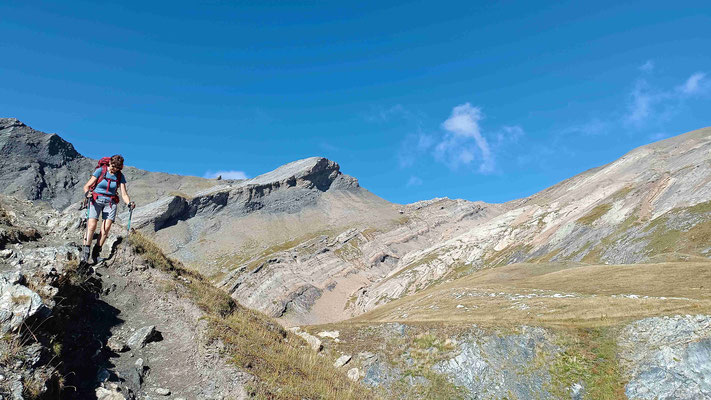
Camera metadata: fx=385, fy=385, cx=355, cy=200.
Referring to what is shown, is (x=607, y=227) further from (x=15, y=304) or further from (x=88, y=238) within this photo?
(x=15, y=304)

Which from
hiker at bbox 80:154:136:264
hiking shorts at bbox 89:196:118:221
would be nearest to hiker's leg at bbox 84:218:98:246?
hiker at bbox 80:154:136:264

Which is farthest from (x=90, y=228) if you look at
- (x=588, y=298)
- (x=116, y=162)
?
(x=588, y=298)

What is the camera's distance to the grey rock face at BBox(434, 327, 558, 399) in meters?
24.1

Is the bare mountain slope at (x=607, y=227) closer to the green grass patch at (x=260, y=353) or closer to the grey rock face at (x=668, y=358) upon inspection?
the grey rock face at (x=668, y=358)

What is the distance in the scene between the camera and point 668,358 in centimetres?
2227

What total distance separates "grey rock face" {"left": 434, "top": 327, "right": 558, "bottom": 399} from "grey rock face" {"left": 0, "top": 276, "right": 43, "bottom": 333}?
23.3 meters

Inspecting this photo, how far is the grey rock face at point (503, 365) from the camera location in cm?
2411

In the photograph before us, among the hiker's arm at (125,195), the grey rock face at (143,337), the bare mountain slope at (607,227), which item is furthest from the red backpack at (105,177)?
the bare mountain slope at (607,227)

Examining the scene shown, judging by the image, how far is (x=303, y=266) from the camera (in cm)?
13962

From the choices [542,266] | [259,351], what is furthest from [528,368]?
[542,266]

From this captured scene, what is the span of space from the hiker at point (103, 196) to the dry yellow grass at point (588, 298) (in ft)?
81.5

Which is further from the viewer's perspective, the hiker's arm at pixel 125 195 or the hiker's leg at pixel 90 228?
the hiker's arm at pixel 125 195

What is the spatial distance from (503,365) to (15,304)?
25.6 metres

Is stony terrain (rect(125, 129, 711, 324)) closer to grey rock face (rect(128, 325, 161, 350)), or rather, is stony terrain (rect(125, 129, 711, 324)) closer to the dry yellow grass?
the dry yellow grass
